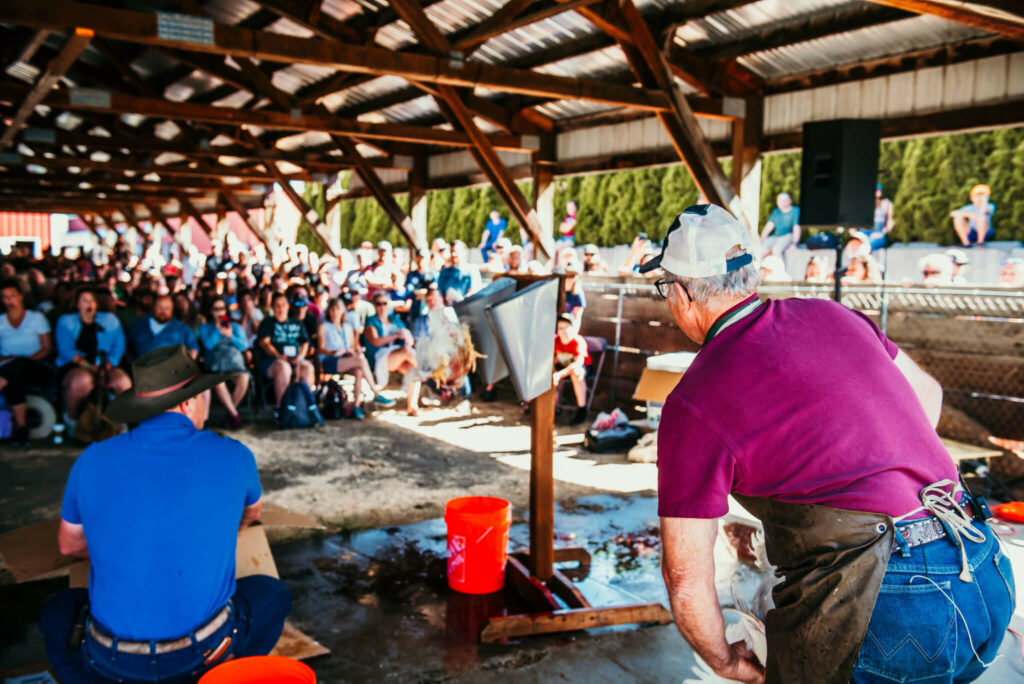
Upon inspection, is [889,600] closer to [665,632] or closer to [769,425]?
[769,425]

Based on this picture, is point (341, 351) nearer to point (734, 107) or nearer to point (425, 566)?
point (425, 566)

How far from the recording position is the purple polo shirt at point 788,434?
1359mm

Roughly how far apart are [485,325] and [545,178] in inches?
342

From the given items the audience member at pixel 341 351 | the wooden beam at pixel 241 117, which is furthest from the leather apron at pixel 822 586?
the wooden beam at pixel 241 117

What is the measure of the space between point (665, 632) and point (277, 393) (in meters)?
5.03

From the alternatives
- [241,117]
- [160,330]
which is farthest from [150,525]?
[241,117]

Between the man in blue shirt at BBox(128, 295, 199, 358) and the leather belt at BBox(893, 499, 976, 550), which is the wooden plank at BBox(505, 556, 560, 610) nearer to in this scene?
the leather belt at BBox(893, 499, 976, 550)

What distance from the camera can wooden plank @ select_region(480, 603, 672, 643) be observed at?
3.13m

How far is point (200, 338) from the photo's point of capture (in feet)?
24.3

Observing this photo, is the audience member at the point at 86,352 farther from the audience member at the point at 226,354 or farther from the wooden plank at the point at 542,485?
the wooden plank at the point at 542,485

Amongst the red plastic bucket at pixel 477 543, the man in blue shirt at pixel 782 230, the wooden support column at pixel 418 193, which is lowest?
the red plastic bucket at pixel 477 543

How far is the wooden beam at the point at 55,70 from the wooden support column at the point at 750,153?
20.8 feet

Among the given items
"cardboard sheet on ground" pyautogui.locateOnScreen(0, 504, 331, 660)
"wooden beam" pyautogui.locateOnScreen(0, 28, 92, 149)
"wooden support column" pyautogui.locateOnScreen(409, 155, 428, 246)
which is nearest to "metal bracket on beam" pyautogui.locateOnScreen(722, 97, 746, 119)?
"wooden beam" pyautogui.locateOnScreen(0, 28, 92, 149)

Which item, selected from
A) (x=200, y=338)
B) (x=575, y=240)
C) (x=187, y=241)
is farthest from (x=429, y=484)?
(x=187, y=241)
